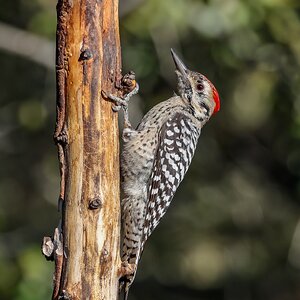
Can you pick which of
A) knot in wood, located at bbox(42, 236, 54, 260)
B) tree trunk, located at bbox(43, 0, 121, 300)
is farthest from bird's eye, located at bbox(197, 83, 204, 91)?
knot in wood, located at bbox(42, 236, 54, 260)

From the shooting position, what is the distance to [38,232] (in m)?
12.0

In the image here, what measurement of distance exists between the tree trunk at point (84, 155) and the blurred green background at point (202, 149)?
4.24 m

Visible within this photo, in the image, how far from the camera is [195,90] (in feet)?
23.8

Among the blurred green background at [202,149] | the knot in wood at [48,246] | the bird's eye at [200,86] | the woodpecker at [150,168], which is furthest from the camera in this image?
the blurred green background at [202,149]

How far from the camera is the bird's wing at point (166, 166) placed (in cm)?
659

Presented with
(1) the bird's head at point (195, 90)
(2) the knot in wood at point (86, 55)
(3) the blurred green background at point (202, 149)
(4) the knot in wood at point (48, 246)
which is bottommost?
(4) the knot in wood at point (48, 246)

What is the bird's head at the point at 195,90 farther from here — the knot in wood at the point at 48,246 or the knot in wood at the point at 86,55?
the knot in wood at the point at 48,246

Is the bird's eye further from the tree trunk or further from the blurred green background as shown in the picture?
the tree trunk

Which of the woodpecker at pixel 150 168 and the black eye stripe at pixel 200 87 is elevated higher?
the black eye stripe at pixel 200 87

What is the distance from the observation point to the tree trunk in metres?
4.89

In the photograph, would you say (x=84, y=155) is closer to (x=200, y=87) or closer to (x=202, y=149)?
(x=200, y=87)

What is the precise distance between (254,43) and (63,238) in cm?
568

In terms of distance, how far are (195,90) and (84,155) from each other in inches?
97.6

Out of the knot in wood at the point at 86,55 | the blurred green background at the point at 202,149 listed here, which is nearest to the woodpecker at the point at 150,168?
the knot in wood at the point at 86,55
